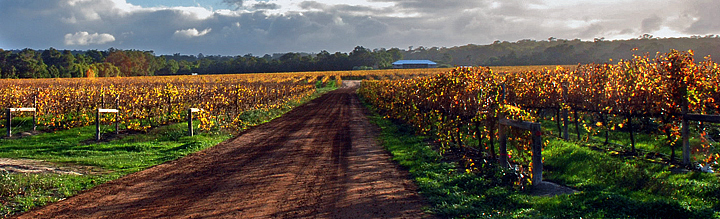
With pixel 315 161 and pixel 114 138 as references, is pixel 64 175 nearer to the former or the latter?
pixel 315 161

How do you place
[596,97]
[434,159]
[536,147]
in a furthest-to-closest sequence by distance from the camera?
[596,97], [434,159], [536,147]

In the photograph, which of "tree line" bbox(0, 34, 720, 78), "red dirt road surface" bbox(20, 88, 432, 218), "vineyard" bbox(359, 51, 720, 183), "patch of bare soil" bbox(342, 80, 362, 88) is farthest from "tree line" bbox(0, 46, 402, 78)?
"vineyard" bbox(359, 51, 720, 183)

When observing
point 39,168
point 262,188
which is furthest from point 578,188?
point 39,168

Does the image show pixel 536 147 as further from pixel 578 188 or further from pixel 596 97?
pixel 596 97

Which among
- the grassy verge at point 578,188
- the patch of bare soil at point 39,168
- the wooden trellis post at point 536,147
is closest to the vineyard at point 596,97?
the wooden trellis post at point 536,147

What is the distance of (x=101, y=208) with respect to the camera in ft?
23.2

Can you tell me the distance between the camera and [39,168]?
9859 millimetres

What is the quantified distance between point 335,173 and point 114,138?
10210 millimetres

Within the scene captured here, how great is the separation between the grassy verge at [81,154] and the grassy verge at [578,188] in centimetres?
623

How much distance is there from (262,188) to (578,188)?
5.69 meters

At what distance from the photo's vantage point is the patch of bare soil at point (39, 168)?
955cm

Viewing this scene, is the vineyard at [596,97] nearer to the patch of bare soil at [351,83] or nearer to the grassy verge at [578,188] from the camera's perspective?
the grassy verge at [578,188]

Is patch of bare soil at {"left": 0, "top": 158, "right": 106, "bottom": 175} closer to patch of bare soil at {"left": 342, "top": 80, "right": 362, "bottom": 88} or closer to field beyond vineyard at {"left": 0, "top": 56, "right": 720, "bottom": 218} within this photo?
field beyond vineyard at {"left": 0, "top": 56, "right": 720, "bottom": 218}

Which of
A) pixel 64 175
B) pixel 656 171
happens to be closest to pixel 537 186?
pixel 656 171
